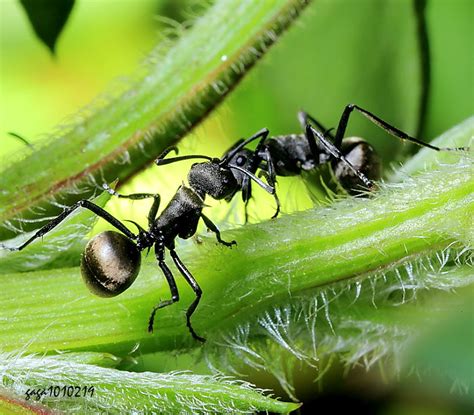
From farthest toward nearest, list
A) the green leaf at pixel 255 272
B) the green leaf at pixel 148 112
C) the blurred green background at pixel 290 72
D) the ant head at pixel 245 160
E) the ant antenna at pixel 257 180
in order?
the blurred green background at pixel 290 72
the ant head at pixel 245 160
the ant antenna at pixel 257 180
the green leaf at pixel 148 112
the green leaf at pixel 255 272

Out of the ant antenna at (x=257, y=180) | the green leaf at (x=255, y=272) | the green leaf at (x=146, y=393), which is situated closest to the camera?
the green leaf at (x=146, y=393)

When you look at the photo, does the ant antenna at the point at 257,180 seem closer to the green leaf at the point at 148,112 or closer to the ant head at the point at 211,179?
the ant head at the point at 211,179

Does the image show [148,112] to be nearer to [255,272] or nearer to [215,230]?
[215,230]

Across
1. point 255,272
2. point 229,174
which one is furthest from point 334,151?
point 255,272

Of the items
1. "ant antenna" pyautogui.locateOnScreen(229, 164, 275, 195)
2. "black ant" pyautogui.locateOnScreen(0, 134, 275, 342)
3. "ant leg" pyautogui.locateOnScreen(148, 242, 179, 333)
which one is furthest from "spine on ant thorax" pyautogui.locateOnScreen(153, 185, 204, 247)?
"ant leg" pyautogui.locateOnScreen(148, 242, 179, 333)

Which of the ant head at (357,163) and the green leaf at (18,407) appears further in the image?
the ant head at (357,163)

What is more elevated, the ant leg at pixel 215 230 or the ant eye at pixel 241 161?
the ant eye at pixel 241 161

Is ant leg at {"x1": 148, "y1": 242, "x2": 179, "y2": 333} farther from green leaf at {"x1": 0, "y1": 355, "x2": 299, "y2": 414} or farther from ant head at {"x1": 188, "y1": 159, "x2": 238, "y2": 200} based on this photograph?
ant head at {"x1": 188, "y1": 159, "x2": 238, "y2": 200}

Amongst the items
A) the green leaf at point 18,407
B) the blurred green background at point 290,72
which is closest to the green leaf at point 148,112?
the blurred green background at point 290,72
